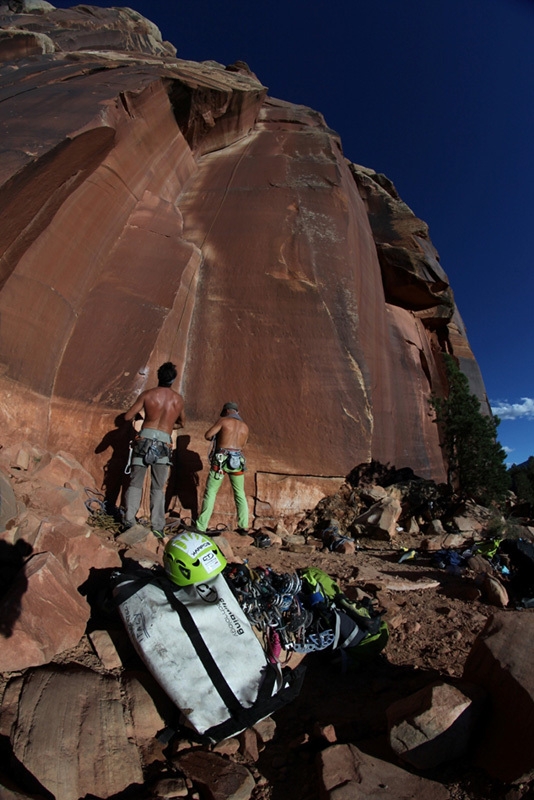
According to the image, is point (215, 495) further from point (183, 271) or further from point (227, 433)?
point (183, 271)

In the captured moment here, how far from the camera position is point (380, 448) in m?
8.22

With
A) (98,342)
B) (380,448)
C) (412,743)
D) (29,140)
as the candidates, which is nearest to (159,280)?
(98,342)

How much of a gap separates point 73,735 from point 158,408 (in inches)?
147

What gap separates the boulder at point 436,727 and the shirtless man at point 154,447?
140 inches

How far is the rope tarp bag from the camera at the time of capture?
211cm

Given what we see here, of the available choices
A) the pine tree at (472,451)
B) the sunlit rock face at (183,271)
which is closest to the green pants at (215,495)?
the sunlit rock face at (183,271)

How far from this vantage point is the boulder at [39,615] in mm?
2238

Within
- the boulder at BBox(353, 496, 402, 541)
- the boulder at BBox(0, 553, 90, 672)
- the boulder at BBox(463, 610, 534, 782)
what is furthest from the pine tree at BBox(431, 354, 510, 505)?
the boulder at BBox(0, 553, 90, 672)

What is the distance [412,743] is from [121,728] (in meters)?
1.36

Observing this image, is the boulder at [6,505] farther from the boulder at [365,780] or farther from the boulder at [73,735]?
the boulder at [365,780]

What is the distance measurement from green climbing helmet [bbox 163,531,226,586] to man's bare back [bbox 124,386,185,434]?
2943 millimetres

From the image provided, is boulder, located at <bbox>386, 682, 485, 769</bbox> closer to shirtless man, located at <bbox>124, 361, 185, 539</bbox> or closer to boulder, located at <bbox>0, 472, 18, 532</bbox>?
boulder, located at <bbox>0, 472, 18, 532</bbox>

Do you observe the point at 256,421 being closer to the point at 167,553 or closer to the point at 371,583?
the point at 371,583

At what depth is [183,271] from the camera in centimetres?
751
